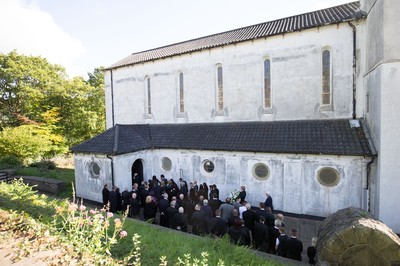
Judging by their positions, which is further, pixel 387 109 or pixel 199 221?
pixel 387 109

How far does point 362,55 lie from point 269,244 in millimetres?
10009

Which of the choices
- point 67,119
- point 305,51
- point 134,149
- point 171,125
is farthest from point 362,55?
point 67,119

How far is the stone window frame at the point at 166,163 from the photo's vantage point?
16375 millimetres

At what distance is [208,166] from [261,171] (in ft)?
10.5

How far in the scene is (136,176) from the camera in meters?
15.7

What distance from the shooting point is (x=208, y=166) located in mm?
14852

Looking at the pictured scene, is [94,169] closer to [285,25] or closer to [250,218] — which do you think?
[250,218]

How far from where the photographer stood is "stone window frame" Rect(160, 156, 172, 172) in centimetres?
1638

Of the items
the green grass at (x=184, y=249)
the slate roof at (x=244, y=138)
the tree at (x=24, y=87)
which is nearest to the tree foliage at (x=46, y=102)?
the tree at (x=24, y=87)

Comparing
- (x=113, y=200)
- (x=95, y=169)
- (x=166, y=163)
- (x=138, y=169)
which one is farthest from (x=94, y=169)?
(x=166, y=163)

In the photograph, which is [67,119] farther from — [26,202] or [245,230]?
[245,230]

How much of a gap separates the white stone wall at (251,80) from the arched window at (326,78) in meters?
0.20

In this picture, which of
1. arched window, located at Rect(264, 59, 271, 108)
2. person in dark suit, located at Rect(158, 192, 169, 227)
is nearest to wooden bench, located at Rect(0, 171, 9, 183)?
person in dark suit, located at Rect(158, 192, 169, 227)

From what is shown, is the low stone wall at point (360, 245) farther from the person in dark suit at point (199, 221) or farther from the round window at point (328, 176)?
the round window at point (328, 176)
